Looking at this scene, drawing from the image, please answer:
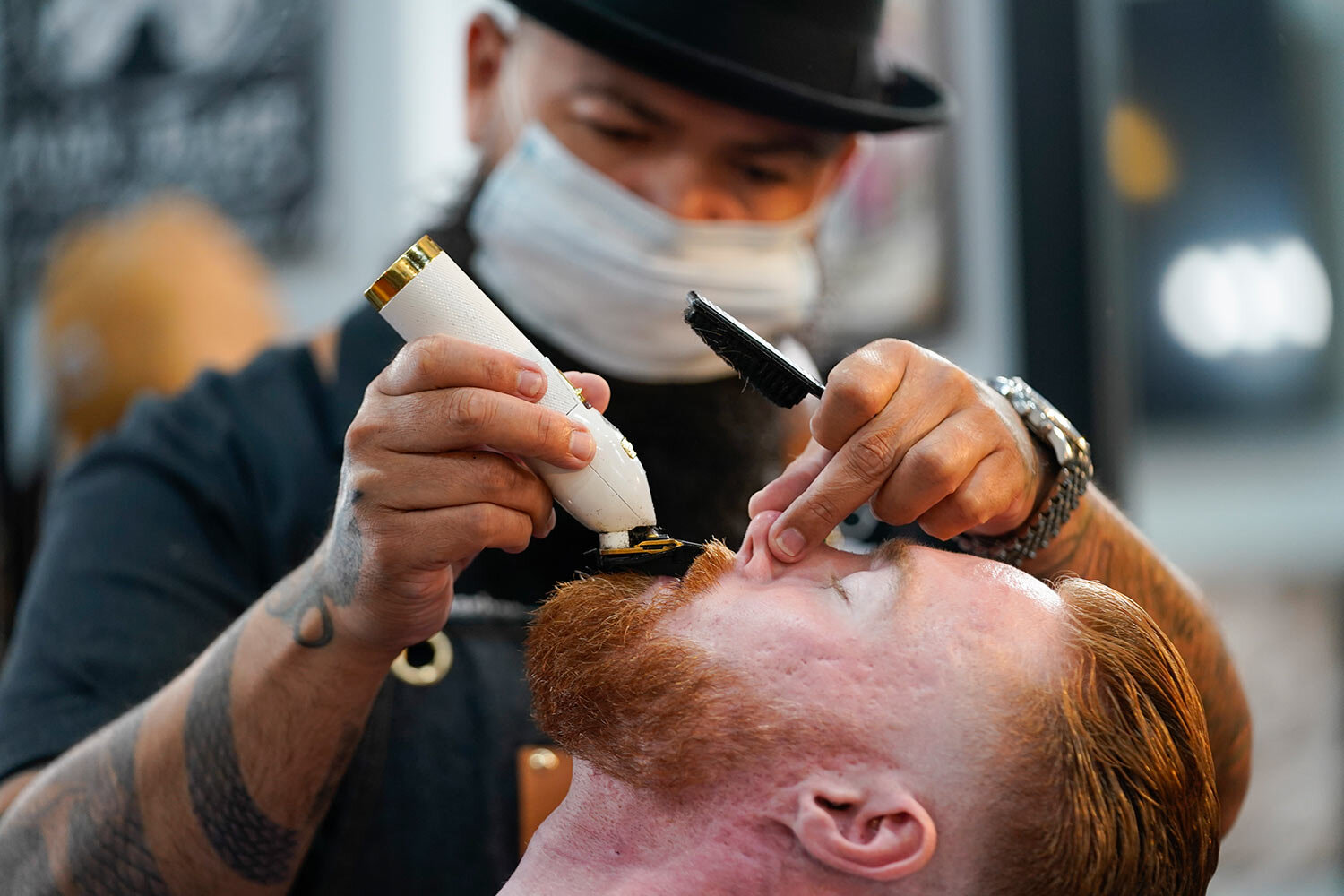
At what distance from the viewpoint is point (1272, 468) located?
9.35 ft

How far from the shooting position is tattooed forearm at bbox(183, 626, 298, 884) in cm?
129

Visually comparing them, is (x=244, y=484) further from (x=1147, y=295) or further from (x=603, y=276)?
(x=1147, y=295)

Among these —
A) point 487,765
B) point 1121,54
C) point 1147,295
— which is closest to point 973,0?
point 1121,54

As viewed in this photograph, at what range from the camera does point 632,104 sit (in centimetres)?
171

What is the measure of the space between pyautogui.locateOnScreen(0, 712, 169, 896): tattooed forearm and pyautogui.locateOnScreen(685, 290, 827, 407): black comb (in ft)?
2.57

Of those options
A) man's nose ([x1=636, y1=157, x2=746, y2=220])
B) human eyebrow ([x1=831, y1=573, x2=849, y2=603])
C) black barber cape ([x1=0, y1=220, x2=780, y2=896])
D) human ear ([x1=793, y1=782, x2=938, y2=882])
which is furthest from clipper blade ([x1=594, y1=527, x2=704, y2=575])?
man's nose ([x1=636, y1=157, x2=746, y2=220])

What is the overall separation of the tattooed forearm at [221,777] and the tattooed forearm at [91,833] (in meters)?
0.08

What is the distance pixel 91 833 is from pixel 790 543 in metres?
0.83

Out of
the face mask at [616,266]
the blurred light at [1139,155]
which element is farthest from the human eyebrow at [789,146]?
the blurred light at [1139,155]

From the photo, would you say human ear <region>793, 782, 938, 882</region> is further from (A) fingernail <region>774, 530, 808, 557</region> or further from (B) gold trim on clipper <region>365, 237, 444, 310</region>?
(B) gold trim on clipper <region>365, 237, 444, 310</region>

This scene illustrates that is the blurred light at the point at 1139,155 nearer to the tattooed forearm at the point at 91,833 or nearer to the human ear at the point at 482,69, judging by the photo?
the human ear at the point at 482,69

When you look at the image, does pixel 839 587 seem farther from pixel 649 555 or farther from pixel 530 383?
pixel 530 383

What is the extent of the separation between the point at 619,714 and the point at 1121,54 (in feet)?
7.37

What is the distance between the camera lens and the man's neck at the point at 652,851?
1.07 meters
